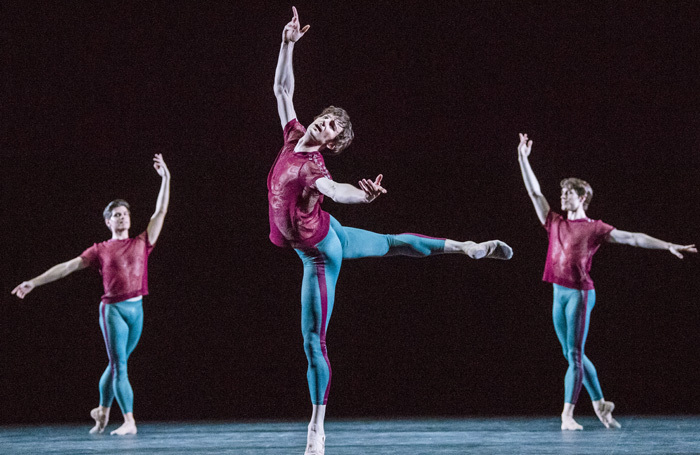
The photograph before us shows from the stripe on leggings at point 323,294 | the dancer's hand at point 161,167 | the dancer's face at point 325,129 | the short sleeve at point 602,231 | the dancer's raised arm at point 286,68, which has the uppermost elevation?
the dancer's raised arm at point 286,68

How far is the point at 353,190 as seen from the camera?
2.58 meters

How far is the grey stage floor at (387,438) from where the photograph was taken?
11.2 feet

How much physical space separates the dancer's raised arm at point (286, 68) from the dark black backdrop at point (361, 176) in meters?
2.05

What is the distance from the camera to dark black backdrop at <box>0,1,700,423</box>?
5.27 meters

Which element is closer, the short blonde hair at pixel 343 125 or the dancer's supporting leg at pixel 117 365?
the short blonde hair at pixel 343 125

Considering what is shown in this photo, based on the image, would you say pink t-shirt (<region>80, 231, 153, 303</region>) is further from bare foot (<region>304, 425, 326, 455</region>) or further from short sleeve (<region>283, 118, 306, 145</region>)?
bare foot (<region>304, 425, 326, 455</region>)

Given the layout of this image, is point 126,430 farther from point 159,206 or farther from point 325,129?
point 325,129

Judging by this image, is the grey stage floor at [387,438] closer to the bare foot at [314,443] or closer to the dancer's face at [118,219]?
the bare foot at [314,443]

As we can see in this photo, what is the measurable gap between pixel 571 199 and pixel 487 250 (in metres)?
1.44

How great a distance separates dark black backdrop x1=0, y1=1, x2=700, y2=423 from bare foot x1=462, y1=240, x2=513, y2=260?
2.23m

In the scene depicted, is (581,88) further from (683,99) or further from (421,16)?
(421,16)

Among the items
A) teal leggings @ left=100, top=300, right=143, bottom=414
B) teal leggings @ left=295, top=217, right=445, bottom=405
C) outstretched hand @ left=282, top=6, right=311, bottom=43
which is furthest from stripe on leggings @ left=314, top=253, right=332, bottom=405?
teal leggings @ left=100, top=300, right=143, bottom=414

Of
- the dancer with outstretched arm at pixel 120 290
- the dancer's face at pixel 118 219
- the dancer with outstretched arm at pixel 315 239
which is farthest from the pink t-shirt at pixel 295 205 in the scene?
the dancer's face at pixel 118 219

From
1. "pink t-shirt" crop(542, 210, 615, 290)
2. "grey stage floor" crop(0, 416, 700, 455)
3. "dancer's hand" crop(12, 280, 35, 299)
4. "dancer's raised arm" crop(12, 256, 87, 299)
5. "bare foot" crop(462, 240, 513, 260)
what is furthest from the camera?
"pink t-shirt" crop(542, 210, 615, 290)
